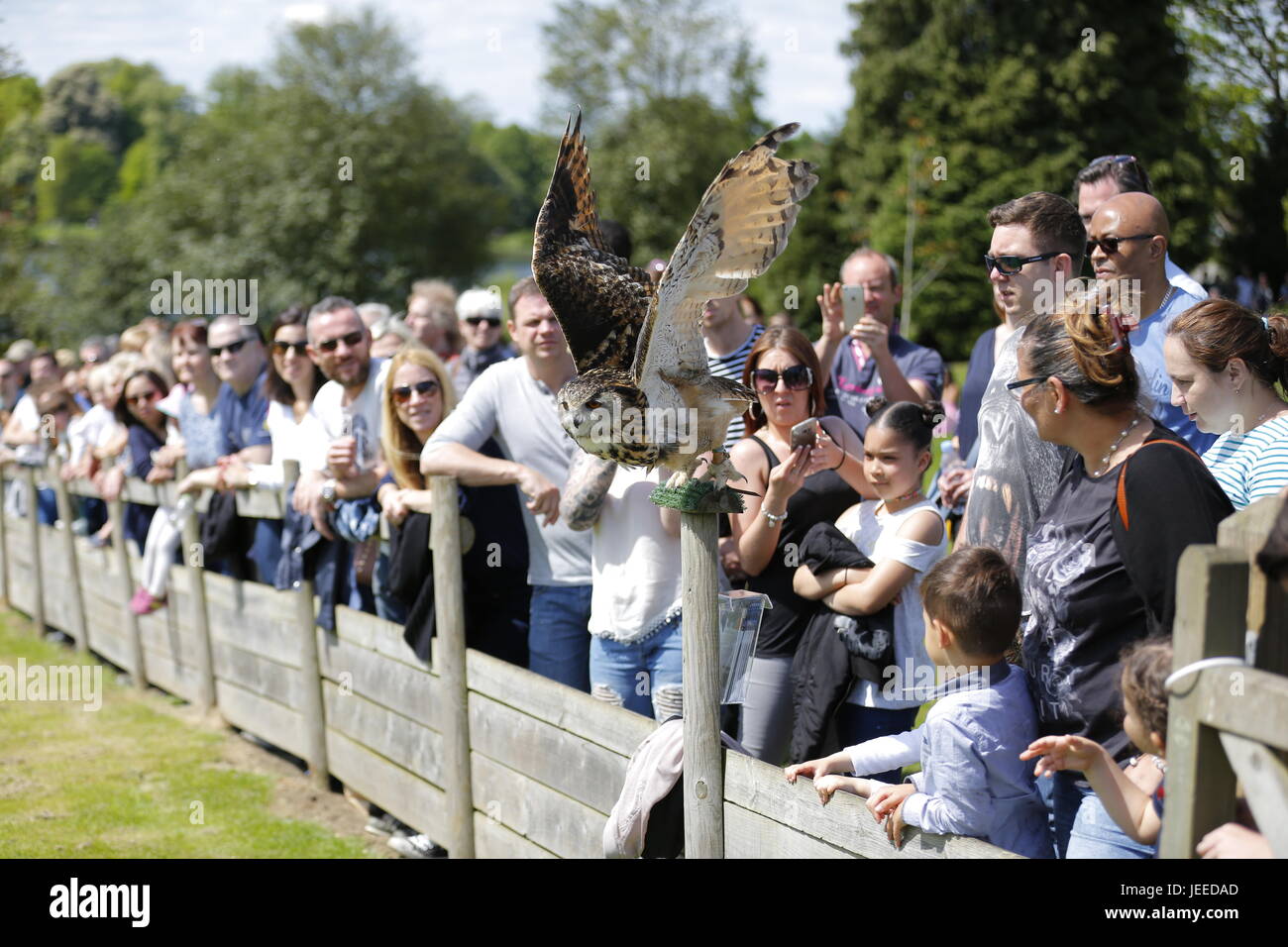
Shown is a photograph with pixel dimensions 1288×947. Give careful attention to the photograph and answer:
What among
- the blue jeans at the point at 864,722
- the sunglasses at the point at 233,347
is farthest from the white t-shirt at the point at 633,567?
the sunglasses at the point at 233,347

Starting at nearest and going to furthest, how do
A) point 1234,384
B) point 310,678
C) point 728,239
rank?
point 728,239 → point 1234,384 → point 310,678

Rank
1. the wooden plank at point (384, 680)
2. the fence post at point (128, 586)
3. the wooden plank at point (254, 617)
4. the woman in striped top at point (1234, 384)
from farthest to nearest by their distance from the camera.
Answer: the fence post at point (128, 586) → the wooden plank at point (254, 617) → the wooden plank at point (384, 680) → the woman in striped top at point (1234, 384)

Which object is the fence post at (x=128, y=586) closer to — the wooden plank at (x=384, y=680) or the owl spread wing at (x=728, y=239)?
the wooden plank at (x=384, y=680)

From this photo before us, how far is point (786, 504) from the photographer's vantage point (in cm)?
385

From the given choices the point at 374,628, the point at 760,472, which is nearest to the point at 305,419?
the point at 374,628

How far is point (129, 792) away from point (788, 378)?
4419 millimetres

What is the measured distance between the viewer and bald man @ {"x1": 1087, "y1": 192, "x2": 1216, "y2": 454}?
3.81 metres

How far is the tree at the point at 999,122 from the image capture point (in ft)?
90.3

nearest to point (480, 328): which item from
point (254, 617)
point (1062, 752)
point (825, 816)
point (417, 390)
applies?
point (254, 617)

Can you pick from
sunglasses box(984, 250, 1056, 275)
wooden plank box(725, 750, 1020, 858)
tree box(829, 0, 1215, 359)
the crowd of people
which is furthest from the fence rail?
tree box(829, 0, 1215, 359)

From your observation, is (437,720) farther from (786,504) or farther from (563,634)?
(786,504)

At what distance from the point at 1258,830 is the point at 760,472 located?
7.71 feet

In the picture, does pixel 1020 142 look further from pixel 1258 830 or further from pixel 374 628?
pixel 1258 830

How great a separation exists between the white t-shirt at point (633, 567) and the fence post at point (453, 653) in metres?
0.81
